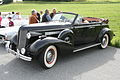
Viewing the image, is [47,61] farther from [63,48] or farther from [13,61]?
Answer: [13,61]

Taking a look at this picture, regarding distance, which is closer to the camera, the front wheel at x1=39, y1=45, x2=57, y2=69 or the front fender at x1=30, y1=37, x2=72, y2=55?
the front fender at x1=30, y1=37, x2=72, y2=55

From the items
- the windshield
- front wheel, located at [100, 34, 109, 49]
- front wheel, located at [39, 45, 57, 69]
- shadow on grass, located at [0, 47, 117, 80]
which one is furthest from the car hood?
front wheel, located at [100, 34, 109, 49]

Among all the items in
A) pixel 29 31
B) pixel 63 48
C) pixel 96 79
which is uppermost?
pixel 29 31

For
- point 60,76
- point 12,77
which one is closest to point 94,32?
point 60,76

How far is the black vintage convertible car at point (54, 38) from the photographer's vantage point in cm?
445

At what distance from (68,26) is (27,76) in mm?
2220

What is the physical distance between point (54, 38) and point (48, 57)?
59cm

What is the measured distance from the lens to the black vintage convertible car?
445cm

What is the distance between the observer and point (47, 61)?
181 inches

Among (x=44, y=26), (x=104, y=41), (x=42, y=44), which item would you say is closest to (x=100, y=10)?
(x=104, y=41)

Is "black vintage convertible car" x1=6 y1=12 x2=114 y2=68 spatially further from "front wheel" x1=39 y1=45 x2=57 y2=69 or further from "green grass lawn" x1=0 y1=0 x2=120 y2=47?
"green grass lawn" x1=0 y1=0 x2=120 y2=47

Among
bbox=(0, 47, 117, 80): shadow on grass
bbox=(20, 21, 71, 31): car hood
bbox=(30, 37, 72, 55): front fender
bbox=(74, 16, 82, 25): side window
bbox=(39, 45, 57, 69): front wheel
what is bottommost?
bbox=(0, 47, 117, 80): shadow on grass

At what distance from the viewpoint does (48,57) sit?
182 inches

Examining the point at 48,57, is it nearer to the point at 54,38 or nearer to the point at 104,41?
the point at 54,38
